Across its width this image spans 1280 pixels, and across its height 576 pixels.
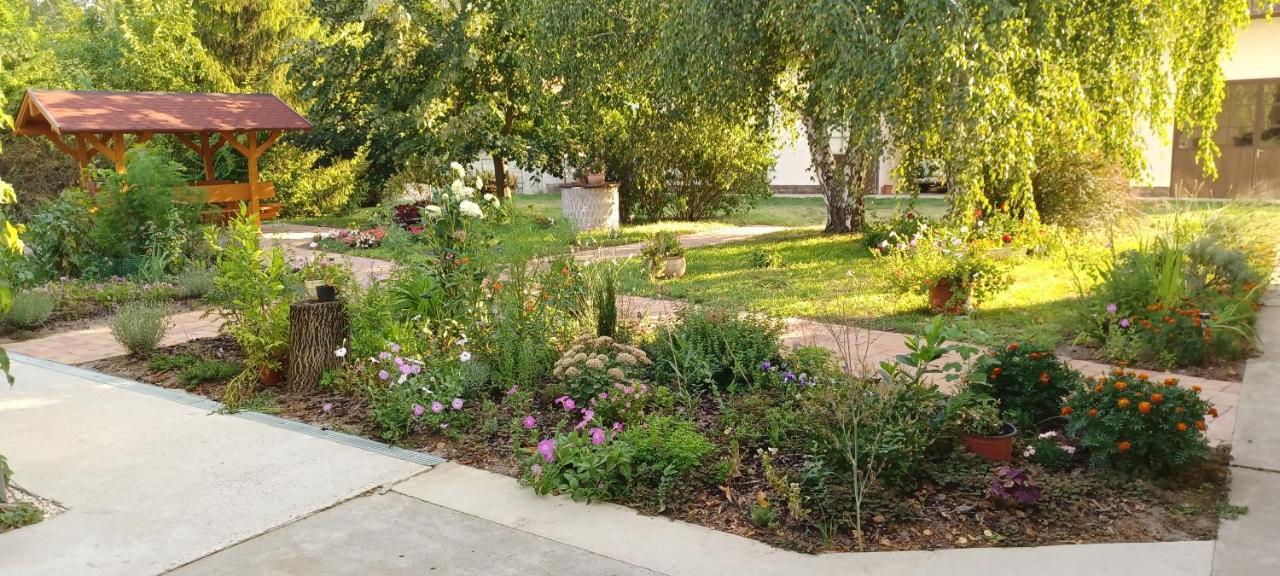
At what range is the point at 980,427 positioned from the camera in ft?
14.1

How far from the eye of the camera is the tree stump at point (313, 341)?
5.93m

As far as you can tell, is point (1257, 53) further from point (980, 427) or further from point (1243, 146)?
point (980, 427)

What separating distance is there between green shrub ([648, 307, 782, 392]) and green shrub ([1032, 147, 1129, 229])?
621cm

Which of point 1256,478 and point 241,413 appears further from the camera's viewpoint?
point 241,413

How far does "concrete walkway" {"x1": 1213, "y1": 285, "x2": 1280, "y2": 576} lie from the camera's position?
11.1ft

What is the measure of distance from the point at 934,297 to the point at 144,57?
54.2 ft

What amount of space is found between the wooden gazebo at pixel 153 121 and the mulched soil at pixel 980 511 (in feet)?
31.1

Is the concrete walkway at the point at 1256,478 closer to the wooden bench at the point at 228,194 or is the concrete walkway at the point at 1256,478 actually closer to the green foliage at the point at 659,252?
the green foliage at the point at 659,252

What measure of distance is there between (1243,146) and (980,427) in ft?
53.6

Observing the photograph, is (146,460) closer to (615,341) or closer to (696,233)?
(615,341)

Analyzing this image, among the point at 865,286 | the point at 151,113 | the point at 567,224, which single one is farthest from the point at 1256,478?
the point at 151,113

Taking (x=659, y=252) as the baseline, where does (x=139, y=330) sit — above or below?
below

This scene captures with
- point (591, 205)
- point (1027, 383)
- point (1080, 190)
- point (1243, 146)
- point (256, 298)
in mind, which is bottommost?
point (1027, 383)

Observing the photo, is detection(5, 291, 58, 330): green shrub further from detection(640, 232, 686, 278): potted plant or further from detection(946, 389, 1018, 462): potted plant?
detection(946, 389, 1018, 462): potted plant
